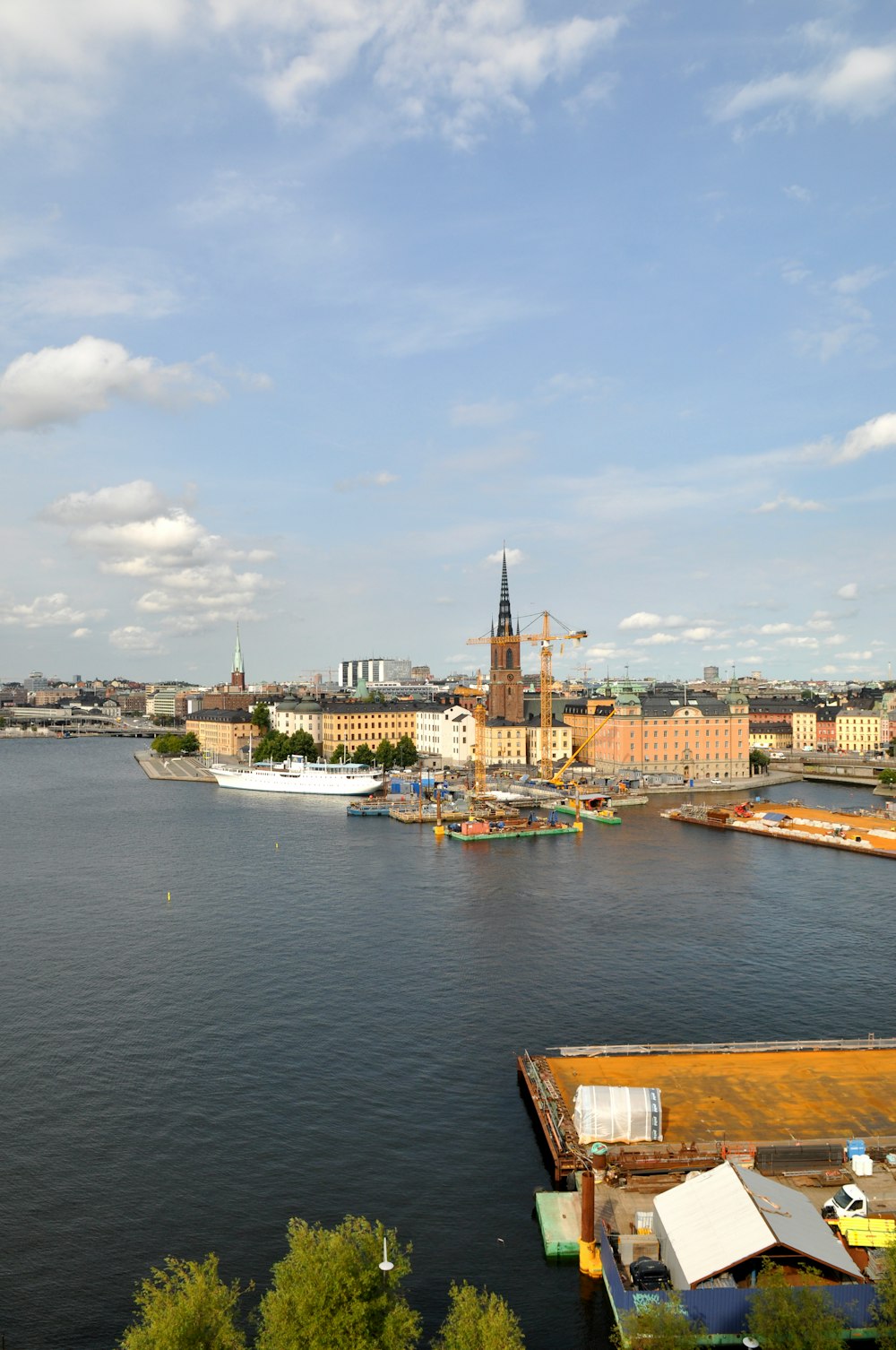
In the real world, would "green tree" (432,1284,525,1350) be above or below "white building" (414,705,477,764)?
below

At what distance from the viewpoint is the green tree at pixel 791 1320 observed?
1138cm

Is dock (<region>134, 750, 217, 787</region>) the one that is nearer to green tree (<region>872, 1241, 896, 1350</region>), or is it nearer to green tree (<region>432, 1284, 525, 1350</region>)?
green tree (<region>432, 1284, 525, 1350</region>)

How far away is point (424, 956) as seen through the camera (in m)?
30.0

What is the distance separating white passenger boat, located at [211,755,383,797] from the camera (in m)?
74.9

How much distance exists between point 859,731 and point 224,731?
6776cm

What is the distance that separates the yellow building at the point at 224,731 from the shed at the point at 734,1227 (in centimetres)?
9067

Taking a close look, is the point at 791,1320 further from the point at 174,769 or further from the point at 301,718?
the point at 174,769

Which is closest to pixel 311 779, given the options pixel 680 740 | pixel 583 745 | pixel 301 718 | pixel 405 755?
pixel 405 755

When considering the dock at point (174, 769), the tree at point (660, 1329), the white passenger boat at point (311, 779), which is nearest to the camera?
the tree at point (660, 1329)

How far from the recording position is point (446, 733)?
94.6m

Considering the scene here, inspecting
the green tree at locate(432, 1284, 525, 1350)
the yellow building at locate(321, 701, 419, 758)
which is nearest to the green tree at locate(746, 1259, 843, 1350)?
the green tree at locate(432, 1284, 525, 1350)

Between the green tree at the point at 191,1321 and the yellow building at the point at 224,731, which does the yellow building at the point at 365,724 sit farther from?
the green tree at the point at 191,1321

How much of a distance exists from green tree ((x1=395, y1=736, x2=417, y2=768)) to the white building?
214 inches

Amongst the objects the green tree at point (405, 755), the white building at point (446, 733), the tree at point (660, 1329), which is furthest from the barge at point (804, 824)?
the tree at point (660, 1329)
